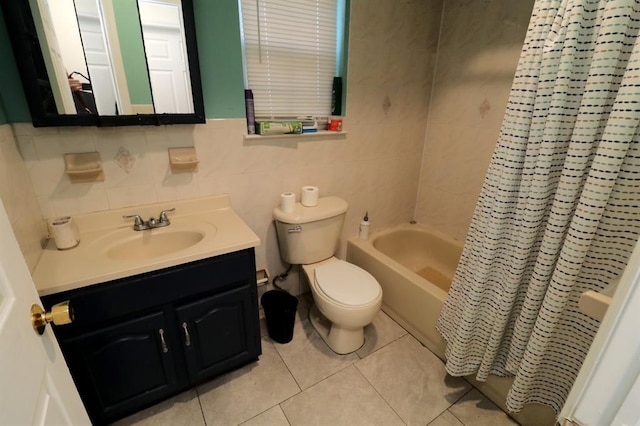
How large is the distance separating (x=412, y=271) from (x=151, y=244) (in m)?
1.65

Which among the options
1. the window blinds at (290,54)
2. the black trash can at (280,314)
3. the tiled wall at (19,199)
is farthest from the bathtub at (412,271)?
the tiled wall at (19,199)

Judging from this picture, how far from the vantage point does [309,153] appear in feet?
5.83

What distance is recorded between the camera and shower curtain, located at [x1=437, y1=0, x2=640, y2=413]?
2.72 ft

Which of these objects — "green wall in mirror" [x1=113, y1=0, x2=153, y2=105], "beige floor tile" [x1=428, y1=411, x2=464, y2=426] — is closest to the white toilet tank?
"green wall in mirror" [x1=113, y1=0, x2=153, y2=105]

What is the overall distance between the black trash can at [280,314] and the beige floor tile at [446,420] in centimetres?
83

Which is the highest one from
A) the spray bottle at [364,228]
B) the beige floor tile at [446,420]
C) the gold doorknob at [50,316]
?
the gold doorknob at [50,316]

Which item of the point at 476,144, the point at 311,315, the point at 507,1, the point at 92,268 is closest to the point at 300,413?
the point at 311,315

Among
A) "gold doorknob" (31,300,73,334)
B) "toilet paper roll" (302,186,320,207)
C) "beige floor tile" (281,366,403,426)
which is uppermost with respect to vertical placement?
"gold doorknob" (31,300,73,334)

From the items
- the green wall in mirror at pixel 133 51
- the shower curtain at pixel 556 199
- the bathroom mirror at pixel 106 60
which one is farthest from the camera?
the green wall in mirror at pixel 133 51

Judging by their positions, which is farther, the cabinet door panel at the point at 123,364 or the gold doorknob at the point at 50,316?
the cabinet door panel at the point at 123,364

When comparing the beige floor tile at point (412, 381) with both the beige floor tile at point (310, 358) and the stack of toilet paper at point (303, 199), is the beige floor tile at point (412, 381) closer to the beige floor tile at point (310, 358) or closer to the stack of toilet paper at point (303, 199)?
the beige floor tile at point (310, 358)

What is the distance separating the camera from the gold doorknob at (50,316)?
563 mm

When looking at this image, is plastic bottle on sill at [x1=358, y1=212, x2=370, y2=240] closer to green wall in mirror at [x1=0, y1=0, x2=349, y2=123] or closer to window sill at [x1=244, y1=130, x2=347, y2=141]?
window sill at [x1=244, y1=130, x2=347, y2=141]

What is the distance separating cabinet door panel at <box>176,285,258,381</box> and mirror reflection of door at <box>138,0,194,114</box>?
0.87m
